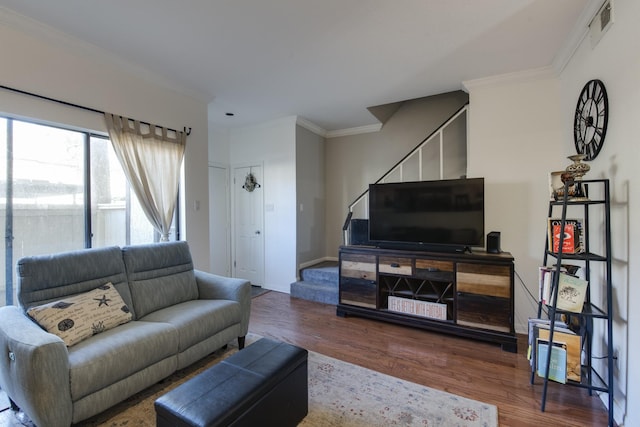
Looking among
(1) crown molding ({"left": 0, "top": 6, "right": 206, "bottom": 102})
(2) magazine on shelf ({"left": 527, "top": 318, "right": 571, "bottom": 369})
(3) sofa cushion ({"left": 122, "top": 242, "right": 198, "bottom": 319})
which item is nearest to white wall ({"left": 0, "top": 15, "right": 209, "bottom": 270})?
(1) crown molding ({"left": 0, "top": 6, "right": 206, "bottom": 102})

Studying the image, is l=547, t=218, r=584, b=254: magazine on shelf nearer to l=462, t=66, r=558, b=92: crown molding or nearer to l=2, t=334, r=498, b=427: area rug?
l=2, t=334, r=498, b=427: area rug

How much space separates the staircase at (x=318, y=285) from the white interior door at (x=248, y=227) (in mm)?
780

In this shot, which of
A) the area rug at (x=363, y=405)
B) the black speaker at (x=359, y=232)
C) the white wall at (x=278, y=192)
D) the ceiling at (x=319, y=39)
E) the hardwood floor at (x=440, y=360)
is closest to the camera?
the area rug at (x=363, y=405)

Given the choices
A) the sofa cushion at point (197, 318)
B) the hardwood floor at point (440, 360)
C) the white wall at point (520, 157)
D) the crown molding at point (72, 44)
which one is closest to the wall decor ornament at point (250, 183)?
the crown molding at point (72, 44)

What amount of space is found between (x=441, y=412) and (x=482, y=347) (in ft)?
3.85

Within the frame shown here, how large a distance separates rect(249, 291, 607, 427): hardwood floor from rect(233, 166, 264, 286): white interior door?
1.14 m

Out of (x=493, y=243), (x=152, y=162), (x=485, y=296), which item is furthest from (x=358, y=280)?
(x=152, y=162)

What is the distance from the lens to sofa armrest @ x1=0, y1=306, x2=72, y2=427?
1.46 metres

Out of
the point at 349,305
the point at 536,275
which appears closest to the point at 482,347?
the point at 536,275

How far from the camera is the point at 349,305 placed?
11.5 ft

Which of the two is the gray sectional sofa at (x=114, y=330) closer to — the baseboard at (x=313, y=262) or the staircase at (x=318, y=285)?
the staircase at (x=318, y=285)

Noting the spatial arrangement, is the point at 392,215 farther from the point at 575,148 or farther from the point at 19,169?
the point at 19,169

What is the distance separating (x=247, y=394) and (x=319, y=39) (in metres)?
2.57

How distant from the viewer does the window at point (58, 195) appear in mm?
2307
